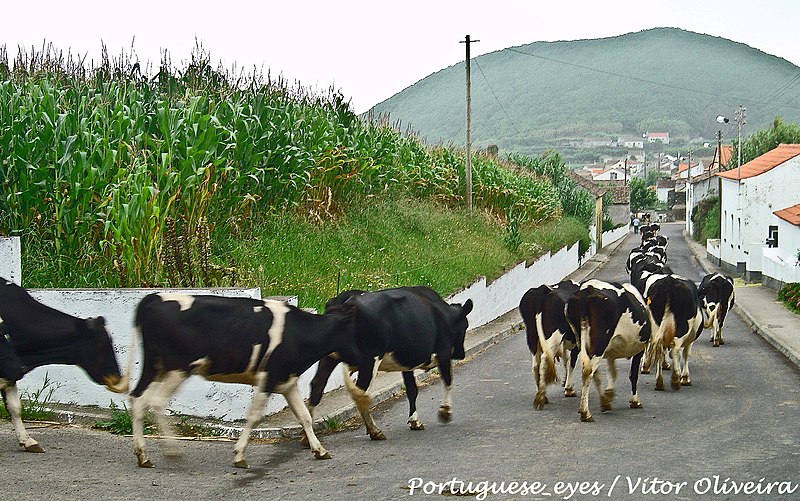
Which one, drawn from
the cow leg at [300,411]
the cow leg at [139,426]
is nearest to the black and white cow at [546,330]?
the cow leg at [300,411]

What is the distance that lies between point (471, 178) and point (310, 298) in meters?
21.9

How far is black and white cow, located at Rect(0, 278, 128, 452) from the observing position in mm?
9438

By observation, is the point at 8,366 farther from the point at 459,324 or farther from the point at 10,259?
the point at 459,324

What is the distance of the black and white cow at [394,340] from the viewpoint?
10.2 meters

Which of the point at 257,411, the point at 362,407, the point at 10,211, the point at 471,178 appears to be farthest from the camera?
the point at 471,178

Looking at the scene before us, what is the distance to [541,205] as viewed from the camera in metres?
43.9

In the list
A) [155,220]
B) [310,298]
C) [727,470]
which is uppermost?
[155,220]

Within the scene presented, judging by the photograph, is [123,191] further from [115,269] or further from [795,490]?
[795,490]

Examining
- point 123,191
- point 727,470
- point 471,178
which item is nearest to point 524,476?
point 727,470

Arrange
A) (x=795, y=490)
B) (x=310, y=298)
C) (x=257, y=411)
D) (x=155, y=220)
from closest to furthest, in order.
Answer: (x=795, y=490) → (x=257, y=411) → (x=155, y=220) → (x=310, y=298)

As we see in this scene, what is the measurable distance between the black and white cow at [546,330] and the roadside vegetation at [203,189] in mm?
2955

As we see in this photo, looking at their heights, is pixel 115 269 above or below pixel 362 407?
above

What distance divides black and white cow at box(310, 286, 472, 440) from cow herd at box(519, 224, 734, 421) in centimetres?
146

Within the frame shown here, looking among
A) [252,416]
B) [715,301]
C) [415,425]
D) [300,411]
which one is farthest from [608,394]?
[715,301]
